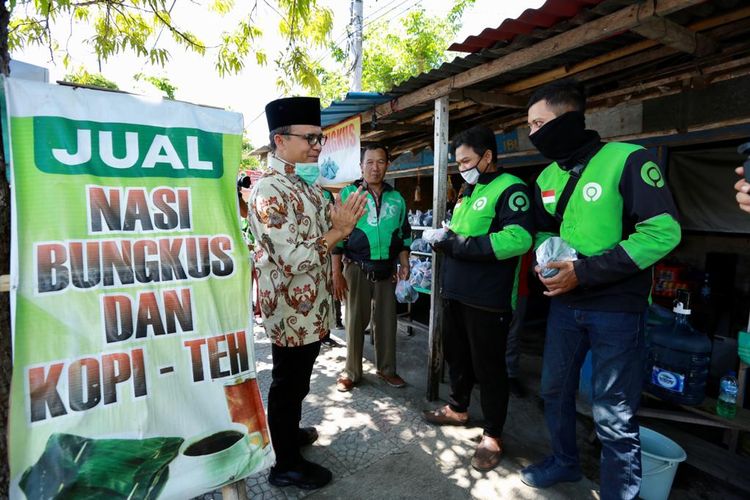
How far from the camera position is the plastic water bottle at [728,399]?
245 centimetres

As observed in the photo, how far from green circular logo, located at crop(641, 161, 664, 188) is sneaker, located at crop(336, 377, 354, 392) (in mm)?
2812

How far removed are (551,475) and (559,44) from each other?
8.21ft

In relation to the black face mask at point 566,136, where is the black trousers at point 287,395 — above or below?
below

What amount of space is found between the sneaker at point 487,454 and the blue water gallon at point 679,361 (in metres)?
1.14

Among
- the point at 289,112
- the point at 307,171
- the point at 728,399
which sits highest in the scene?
the point at 289,112

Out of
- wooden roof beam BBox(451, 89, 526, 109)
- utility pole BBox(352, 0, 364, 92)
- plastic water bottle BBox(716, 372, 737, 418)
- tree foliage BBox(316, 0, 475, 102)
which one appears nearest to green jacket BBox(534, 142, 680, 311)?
plastic water bottle BBox(716, 372, 737, 418)

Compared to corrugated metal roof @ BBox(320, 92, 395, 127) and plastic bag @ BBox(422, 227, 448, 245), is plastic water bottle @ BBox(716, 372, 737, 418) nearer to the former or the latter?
plastic bag @ BBox(422, 227, 448, 245)

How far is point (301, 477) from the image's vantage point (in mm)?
2346

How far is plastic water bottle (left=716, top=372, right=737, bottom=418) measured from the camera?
2.45m

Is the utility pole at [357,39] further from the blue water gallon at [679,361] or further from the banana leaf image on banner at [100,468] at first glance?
the banana leaf image on banner at [100,468]

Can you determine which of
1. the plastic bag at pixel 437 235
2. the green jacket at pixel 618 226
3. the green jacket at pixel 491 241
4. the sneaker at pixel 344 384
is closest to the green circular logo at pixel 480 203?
the green jacket at pixel 491 241

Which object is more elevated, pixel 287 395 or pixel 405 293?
pixel 405 293

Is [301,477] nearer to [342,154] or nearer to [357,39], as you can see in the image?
[342,154]

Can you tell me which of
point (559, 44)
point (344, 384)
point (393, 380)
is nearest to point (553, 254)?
point (559, 44)
